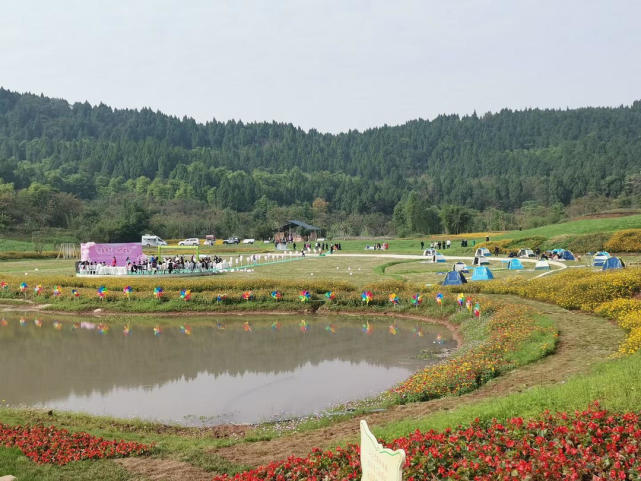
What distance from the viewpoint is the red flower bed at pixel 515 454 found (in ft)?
22.4

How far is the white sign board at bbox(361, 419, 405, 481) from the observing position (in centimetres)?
460

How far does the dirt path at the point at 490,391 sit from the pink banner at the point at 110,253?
3365 cm

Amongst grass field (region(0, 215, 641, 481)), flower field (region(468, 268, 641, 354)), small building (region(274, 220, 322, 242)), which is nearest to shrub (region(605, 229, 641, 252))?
flower field (region(468, 268, 641, 354))

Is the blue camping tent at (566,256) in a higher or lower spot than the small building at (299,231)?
lower

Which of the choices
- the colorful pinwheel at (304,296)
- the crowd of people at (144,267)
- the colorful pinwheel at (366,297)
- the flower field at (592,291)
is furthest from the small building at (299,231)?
the flower field at (592,291)

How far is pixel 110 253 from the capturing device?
142 feet

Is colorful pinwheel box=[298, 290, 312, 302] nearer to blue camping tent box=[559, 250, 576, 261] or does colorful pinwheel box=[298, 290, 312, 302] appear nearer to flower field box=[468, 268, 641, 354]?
flower field box=[468, 268, 641, 354]

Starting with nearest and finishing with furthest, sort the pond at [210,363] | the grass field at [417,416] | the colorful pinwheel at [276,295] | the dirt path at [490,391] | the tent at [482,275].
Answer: the grass field at [417,416], the dirt path at [490,391], the pond at [210,363], the colorful pinwheel at [276,295], the tent at [482,275]

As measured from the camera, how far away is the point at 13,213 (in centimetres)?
9231

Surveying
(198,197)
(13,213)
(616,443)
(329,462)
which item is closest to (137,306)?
(329,462)

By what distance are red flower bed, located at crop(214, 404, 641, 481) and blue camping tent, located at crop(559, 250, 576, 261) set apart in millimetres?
39304

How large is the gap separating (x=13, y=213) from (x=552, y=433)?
100188mm

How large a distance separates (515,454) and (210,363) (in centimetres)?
1418

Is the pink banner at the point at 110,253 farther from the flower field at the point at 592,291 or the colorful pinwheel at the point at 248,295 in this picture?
the flower field at the point at 592,291
